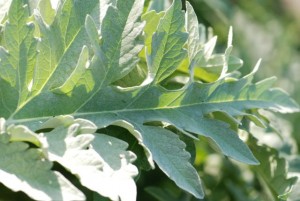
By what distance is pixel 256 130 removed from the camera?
1.21 meters

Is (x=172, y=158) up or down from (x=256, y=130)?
up

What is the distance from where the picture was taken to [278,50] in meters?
2.14

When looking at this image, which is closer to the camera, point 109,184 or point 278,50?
point 109,184

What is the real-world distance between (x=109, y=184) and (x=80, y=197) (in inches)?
2.0

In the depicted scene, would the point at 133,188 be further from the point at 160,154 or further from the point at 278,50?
the point at 278,50

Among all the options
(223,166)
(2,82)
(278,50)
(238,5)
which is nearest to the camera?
(2,82)

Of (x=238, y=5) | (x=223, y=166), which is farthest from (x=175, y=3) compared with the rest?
(x=238, y=5)

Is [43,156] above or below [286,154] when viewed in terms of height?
above

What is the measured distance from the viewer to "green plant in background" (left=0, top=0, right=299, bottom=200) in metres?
0.73

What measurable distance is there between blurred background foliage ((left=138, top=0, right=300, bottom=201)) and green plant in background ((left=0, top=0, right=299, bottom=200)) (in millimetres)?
79

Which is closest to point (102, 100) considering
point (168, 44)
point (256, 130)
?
point (168, 44)

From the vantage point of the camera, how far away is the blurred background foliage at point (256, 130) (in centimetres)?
110

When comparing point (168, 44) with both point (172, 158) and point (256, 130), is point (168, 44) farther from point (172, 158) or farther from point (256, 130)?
point (256, 130)

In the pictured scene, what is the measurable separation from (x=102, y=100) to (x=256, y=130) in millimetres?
443
